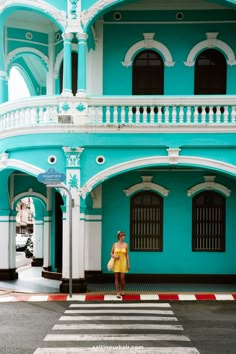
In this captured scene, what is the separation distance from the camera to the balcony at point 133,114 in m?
12.4

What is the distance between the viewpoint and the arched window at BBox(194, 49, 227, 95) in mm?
14711

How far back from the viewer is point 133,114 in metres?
12.7

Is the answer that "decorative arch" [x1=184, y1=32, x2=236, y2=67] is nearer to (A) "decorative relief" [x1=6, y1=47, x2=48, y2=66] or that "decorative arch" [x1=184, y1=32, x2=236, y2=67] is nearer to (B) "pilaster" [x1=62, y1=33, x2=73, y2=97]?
(B) "pilaster" [x1=62, y1=33, x2=73, y2=97]

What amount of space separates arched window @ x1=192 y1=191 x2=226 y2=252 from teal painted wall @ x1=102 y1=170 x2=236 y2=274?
0.51 ft

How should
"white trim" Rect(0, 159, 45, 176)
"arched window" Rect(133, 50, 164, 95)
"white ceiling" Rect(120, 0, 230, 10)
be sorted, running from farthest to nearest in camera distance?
"arched window" Rect(133, 50, 164, 95)
"white ceiling" Rect(120, 0, 230, 10)
"white trim" Rect(0, 159, 45, 176)

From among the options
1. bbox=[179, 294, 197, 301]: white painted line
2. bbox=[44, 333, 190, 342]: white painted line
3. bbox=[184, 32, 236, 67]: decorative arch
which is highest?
bbox=[184, 32, 236, 67]: decorative arch

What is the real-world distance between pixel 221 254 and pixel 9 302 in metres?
6.67

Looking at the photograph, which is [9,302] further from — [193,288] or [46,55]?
[46,55]

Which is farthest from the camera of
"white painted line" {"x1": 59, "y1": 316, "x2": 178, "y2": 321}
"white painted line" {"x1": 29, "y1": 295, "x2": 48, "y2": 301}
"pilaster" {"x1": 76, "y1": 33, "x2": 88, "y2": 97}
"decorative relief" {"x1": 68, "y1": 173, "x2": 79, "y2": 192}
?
"pilaster" {"x1": 76, "y1": 33, "x2": 88, "y2": 97}

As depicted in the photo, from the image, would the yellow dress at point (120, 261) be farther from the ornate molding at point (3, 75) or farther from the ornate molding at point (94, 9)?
the ornate molding at point (3, 75)

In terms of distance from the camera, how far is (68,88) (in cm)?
1259

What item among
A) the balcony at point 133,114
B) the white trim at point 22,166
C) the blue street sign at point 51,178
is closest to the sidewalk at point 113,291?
the blue street sign at point 51,178

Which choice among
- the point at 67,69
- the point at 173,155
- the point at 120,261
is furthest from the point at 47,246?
the point at 67,69

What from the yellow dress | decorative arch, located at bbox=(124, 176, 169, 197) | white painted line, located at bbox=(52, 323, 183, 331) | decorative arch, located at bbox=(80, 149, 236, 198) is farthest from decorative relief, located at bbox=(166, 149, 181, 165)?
white painted line, located at bbox=(52, 323, 183, 331)
